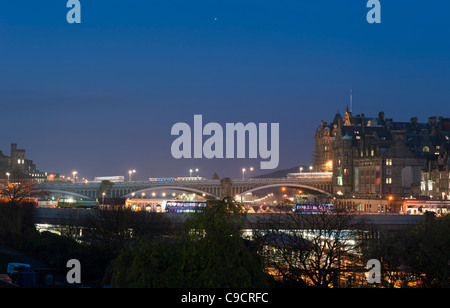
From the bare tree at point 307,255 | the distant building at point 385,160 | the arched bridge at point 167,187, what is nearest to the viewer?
the bare tree at point 307,255

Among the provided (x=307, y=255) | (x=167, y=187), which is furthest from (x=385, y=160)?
(x=307, y=255)

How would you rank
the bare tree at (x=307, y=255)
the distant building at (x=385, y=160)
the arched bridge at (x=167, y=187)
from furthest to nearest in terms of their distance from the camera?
1. the distant building at (x=385, y=160)
2. the arched bridge at (x=167, y=187)
3. the bare tree at (x=307, y=255)

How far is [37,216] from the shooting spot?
344ft

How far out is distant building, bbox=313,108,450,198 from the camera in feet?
536

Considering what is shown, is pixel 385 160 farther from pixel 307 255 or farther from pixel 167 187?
pixel 307 255

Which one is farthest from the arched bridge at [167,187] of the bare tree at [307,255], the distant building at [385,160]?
the bare tree at [307,255]

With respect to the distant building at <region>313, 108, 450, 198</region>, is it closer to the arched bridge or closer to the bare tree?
the arched bridge

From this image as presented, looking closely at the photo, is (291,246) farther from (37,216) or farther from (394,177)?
(394,177)

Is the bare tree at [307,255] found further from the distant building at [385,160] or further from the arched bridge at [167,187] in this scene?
the distant building at [385,160]

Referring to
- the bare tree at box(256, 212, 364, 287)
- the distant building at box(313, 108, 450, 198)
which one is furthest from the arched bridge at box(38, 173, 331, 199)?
the bare tree at box(256, 212, 364, 287)

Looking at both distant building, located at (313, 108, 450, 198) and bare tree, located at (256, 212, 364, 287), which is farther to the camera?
distant building, located at (313, 108, 450, 198)

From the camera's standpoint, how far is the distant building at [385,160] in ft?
536
